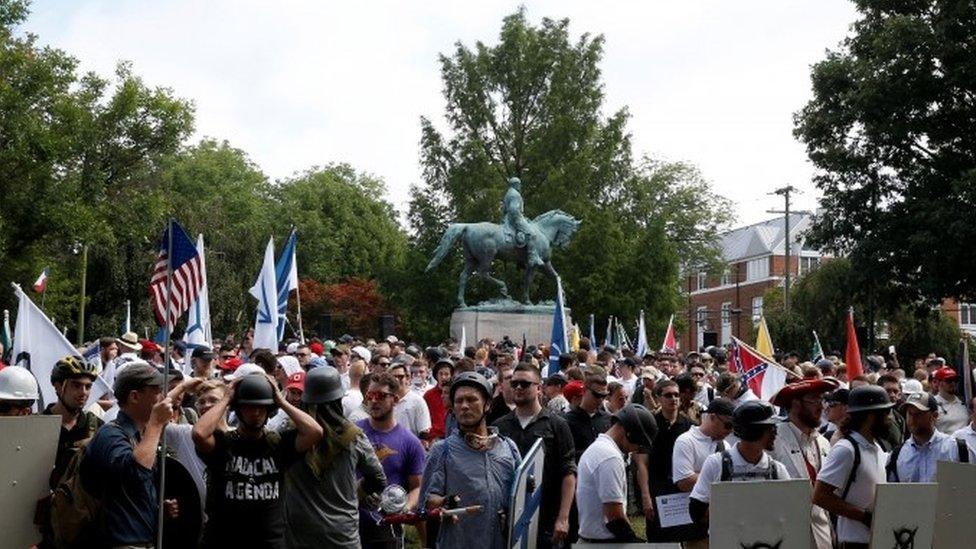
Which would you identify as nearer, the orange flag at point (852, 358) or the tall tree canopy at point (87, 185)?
the orange flag at point (852, 358)

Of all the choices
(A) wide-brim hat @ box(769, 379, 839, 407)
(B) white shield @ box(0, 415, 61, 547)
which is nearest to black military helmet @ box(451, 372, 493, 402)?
(A) wide-brim hat @ box(769, 379, 839, 407)

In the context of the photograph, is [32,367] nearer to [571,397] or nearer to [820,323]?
[571,397]

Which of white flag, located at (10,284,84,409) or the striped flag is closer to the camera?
white flag, located at (10,284,84,409)

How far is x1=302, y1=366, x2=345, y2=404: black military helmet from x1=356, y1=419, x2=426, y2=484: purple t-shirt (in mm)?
1847

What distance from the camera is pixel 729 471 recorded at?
742 cm

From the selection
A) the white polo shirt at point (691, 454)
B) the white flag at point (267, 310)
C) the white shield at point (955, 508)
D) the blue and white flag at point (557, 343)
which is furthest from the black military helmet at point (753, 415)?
the blue and white flag at point (557, 343)

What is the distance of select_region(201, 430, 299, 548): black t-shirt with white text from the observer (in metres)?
6.76

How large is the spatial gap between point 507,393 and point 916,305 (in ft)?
113

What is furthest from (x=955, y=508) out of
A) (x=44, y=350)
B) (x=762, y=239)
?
(x=762, y=239)

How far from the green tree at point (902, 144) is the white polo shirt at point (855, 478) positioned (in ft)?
102

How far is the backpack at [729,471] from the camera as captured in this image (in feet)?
24.3

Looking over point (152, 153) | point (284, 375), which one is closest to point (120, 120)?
point (152, 153)

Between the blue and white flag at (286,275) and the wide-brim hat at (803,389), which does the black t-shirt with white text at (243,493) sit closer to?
the wide-brim hat at (803,389)

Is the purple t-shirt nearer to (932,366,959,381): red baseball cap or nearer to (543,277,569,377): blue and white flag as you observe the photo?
(932,366,959,381): red baseball cap
